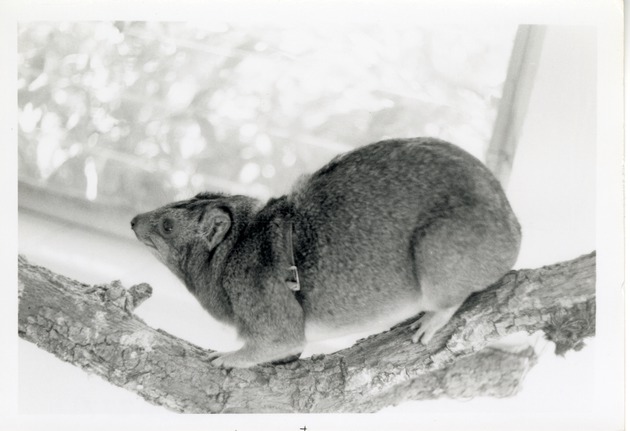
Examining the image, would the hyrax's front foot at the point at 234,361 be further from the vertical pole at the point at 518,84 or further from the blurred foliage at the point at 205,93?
the vertical pole at the point at 518,84

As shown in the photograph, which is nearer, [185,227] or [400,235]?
[400,235]

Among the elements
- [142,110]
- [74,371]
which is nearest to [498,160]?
[142,110]

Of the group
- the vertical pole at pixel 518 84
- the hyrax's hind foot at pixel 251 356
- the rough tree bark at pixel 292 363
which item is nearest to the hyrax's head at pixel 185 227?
the rough tree bark at pixel 292 363

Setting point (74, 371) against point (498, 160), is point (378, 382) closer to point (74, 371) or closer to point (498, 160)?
point (498, 160)

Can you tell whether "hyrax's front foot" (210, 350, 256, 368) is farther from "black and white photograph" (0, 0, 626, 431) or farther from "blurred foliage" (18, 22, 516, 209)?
"blurred foliage" (18, 22, 516, 209)

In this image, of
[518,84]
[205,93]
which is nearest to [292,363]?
[205,93]

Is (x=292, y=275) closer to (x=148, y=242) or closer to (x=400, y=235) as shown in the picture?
(x=400, y=235)
